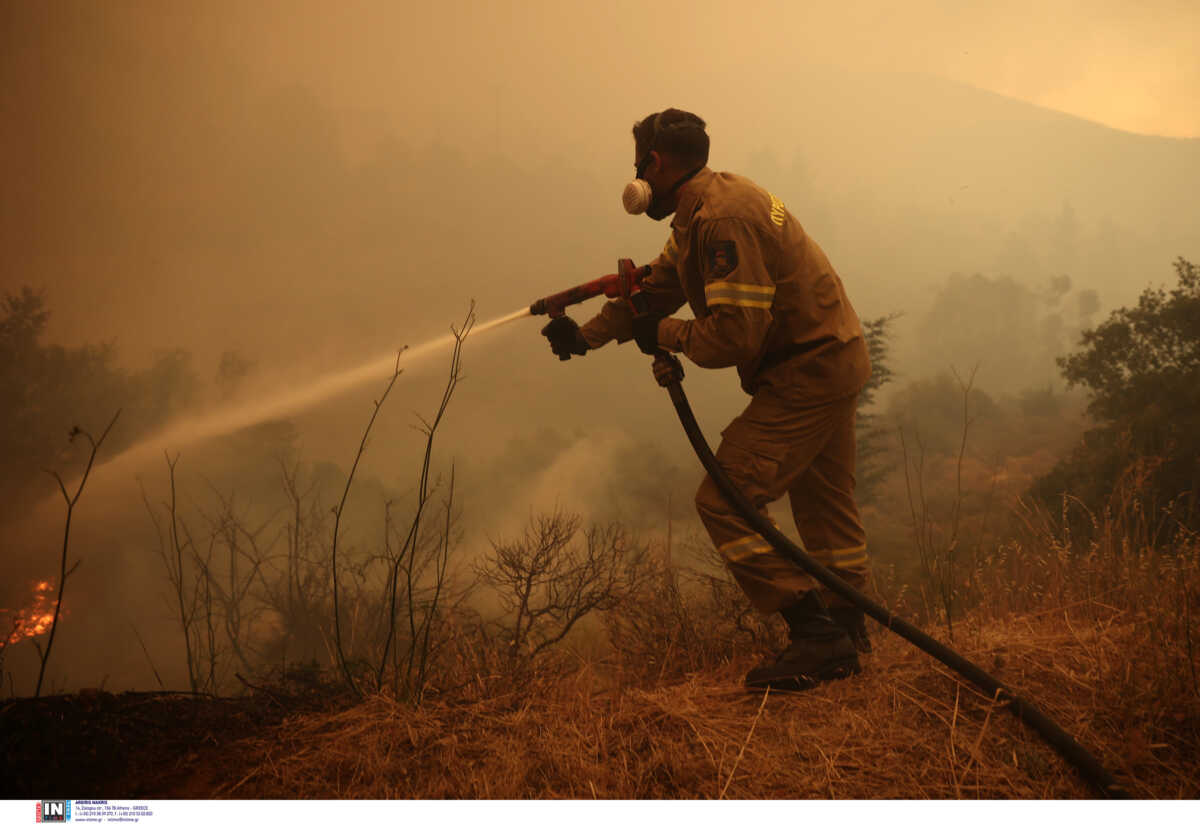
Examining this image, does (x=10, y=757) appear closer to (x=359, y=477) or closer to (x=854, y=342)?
(x=854, y=342)

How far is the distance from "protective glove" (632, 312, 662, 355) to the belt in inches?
15.6

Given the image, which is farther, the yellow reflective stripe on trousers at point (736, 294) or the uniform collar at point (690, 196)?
the uniform collar at point (690, 196)

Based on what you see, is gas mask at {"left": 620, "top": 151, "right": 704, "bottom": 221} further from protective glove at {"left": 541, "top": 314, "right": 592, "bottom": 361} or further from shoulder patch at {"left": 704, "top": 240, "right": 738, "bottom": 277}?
protective glove at {"left": 541, "top": 314, "right": 592, "bottom": 361}

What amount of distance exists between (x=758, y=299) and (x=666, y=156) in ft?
2.27

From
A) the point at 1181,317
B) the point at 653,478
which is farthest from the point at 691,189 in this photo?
the point at 1181,317

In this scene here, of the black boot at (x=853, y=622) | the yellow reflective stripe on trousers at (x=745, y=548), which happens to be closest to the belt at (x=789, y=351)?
the yellow reflective stripe on trousers at (x=745, y=548)

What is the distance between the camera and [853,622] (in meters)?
2.79

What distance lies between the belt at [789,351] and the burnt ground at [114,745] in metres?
2.15

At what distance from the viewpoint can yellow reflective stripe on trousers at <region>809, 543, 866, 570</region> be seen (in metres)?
2.72

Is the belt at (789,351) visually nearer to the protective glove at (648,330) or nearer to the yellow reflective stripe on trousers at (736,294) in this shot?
the yellow reflective stripe on trousers at (736,294)

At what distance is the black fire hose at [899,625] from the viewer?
1.90m

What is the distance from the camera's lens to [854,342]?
2.51 m

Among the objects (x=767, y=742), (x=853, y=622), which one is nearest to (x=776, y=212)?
(x=853, y=622)

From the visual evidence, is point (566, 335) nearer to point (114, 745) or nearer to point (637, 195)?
point (637, 195)
